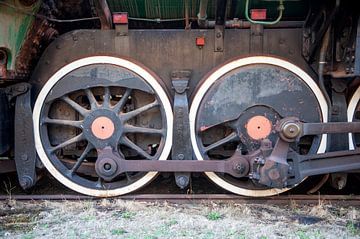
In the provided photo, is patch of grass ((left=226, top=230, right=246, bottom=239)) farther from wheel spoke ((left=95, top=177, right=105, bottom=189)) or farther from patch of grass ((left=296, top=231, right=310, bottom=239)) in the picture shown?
wheel spoke ((left=95, top=177, right=105, bottom=189))

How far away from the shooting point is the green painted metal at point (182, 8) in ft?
11.0

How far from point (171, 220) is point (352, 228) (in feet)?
3.85

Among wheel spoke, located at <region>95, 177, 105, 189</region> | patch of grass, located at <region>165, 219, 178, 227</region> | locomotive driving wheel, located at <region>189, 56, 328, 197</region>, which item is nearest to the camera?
patch of grass, located at <region>165, 219, 178, 227</region>

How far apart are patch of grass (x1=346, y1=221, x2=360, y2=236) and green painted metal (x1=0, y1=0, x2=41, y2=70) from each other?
250cm

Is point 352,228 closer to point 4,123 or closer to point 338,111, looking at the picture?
point 338,111

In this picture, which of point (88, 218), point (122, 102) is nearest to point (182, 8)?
point (122, 102)

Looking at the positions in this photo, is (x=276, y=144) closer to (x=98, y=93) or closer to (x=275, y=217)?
(x=275, y=217)

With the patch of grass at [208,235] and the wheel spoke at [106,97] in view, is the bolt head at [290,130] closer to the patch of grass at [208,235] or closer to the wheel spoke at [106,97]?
the patch of grass at [208,235]

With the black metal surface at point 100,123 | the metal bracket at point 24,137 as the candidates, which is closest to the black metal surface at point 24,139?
the metal bracket at point 24,137

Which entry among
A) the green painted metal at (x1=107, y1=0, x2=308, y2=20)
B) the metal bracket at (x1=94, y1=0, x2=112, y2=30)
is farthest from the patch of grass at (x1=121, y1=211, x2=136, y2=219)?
the green painted metal at (x1=107, y1=0, x2=308, y2=20)

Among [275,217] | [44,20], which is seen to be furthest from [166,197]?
[44,20]

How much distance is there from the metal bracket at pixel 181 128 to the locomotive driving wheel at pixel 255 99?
10 cm

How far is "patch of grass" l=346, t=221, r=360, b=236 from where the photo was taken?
9.13 ft

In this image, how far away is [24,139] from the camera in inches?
133
